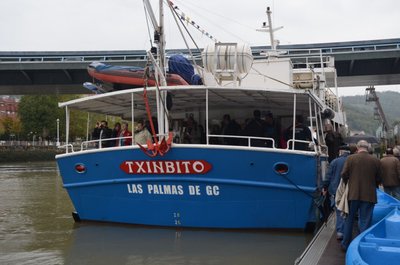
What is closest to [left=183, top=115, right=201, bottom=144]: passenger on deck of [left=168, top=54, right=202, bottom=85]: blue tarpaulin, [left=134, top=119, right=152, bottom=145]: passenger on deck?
[left=168, top=54, right=202, bottom=85]: blue tarpaulin

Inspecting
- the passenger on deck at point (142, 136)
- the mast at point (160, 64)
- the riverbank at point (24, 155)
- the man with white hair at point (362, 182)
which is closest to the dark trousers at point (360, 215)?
the man with white hair at point (362, 182)

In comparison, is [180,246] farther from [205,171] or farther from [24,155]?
[24,155]

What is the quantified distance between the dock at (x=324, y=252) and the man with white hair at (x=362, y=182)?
341 mm

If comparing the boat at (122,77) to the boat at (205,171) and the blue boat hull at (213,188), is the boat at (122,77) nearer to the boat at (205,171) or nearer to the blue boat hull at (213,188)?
the boat at (205,171)

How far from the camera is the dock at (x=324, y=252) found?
659cm

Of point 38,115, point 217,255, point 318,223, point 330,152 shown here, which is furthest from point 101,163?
point 38,115

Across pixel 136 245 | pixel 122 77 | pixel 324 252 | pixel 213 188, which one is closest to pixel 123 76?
pixel 122 77

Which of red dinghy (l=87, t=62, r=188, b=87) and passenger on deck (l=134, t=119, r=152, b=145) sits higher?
red dinghy (l=87, t=62, r=188, b=87)

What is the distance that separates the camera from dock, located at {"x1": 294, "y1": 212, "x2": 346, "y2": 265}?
659cm

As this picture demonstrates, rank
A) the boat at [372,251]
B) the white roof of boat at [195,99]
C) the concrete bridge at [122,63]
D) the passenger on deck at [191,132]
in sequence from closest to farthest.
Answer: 1. the boat at [372,251]
2. the white roof of boat at [195,99]
3. the passenger on deck at [191,132]
4. the concrete bridge at [122,63]

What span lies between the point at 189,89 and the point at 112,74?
209 cm

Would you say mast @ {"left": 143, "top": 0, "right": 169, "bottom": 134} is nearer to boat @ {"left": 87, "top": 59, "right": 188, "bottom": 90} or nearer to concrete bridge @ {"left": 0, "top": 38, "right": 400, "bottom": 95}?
boat @ {"left": 87, "top": 59, "right": 188, "bottom": 90}

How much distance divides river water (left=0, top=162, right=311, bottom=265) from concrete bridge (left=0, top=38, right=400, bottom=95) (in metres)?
18.8

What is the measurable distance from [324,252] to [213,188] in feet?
9.92
